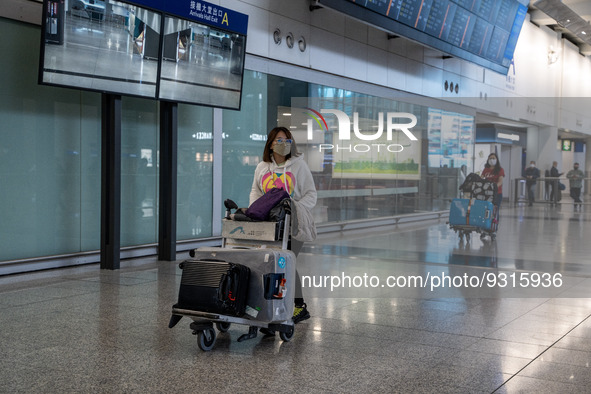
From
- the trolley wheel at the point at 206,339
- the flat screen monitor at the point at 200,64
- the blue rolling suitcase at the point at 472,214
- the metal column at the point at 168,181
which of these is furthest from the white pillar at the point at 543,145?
the metal column at the point at 168,181

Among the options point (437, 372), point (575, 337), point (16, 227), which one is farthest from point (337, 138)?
point (437, 372)

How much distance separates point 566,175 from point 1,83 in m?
6.42

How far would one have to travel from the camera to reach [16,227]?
Result: 8086 millimetres

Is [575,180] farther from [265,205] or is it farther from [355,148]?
[265,205]

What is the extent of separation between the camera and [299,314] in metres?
5.84

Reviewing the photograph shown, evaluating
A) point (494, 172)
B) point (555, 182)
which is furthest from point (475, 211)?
point (555, 182)

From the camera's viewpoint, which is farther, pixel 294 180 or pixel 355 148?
pixel 355 148

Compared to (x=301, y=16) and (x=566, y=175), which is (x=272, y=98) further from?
(x=566, y=175)

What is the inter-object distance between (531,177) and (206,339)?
4676 millimetres

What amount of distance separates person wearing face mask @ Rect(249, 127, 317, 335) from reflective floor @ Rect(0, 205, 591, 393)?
3.39 ft

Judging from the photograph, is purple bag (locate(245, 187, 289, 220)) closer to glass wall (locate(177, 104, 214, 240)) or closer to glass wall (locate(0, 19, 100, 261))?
glass wall (locate(0, 19, 100, 261))

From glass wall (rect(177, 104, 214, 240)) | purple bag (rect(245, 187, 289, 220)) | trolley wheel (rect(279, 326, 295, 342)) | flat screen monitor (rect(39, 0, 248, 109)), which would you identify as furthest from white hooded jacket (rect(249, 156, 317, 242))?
glass wall (rect(177, 104, 214, 240))

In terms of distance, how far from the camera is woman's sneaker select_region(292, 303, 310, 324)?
5.80 m

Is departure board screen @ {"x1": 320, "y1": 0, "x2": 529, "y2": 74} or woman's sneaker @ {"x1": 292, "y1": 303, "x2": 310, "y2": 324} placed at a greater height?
departure board screen @ {"x1": 320, "y1": 0, "x2": 529, "y2": 74}
